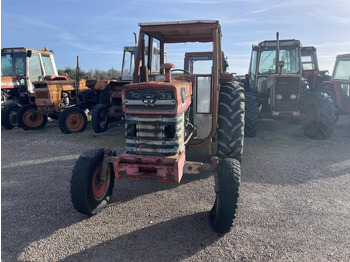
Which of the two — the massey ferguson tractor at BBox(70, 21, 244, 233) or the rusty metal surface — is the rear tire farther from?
the rusty metal surface

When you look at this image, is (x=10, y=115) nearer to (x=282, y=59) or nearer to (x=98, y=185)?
(x=98, y=185)

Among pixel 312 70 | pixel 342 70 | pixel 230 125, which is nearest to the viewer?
pixel 230 125

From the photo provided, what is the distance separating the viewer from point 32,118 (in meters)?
9.23

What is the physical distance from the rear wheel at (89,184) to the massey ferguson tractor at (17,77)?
7.05m

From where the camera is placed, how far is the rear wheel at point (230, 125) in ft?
14.1

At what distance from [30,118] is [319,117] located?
8.84m

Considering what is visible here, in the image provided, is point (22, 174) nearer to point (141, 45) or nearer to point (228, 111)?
point (141, 45)

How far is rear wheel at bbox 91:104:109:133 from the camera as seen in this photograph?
322 inches

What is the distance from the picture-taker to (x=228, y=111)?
433cm

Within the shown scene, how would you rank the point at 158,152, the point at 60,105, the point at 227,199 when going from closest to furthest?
the point at 227,199 → the point at 158,152 → the point at 60,105

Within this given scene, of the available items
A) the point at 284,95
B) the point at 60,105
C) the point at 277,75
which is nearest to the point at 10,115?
the point at 60,105

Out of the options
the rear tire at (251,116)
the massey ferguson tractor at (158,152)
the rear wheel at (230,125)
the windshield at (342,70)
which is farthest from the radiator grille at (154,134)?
the windshield at (342,70)

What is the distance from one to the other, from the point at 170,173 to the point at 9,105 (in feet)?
28.5

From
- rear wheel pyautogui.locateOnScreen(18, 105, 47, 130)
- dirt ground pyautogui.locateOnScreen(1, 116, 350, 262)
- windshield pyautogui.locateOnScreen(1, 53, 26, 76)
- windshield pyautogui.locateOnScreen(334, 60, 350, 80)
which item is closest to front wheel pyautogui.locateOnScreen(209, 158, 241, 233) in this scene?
dirt ground pyautogui.locateOnScreen(1, 116, 350, 262)
